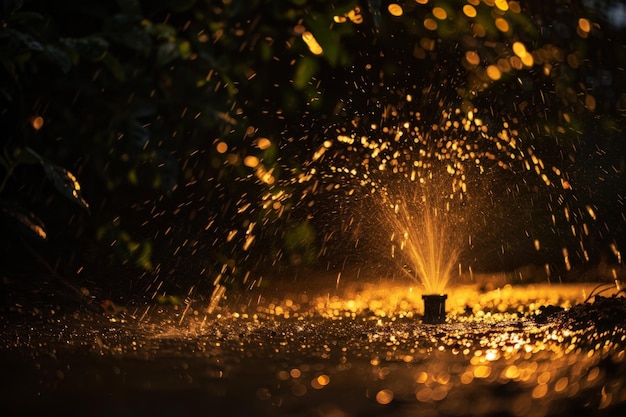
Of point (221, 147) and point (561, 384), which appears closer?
point (561, 384)

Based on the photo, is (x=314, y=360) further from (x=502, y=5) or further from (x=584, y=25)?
(x=584, y=25)

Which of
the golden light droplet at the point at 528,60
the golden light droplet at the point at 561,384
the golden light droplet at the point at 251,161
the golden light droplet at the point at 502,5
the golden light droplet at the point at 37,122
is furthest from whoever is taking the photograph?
the golden light droplet at the point at 528,60

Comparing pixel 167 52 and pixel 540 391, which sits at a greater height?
pixel 167 52

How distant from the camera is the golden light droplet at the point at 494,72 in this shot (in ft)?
26.4

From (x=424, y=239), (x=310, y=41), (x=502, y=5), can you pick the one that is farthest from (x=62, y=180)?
(x=424, y=239)

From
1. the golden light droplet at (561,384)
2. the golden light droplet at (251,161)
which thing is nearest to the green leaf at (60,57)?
the golden light droplet at (561,384)

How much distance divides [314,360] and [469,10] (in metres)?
1.81

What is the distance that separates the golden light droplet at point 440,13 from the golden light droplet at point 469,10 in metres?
0.10

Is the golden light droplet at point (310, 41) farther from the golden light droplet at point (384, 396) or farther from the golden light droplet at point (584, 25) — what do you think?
the golden light droplet at point (584, 25)

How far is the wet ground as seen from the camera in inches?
125

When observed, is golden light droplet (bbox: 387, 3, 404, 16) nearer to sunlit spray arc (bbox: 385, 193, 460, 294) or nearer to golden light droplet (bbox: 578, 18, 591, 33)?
sunlit spray arc (bbox: 385, 193, 460, 294)

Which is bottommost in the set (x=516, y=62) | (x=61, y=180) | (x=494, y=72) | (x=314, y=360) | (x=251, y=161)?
(x=61, y=180)

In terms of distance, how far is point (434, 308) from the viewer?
231 inches

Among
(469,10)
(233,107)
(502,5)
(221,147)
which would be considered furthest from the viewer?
(221,147)
